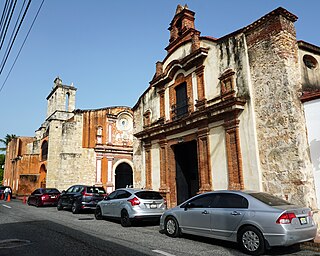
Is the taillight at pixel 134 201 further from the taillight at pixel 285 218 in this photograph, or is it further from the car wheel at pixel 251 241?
the taillight at pixel 285 218

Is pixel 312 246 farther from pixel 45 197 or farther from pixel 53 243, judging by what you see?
pixel 45 197

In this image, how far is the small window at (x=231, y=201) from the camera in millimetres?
6894

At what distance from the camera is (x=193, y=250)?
6664mm

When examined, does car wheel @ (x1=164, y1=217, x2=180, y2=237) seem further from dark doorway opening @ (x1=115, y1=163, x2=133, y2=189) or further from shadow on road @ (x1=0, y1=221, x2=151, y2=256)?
dark doorway opening @ (x1=115, y1=163, x2=133, y2=189)

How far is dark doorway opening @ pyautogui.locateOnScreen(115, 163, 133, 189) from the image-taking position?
29.4 meters

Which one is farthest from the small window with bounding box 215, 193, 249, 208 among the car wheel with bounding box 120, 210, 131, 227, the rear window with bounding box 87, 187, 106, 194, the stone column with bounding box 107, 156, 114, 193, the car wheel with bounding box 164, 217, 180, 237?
the stone column with bounding box 107, 156, 114, 193

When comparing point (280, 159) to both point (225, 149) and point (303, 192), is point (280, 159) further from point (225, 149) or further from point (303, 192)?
point (225, 149)

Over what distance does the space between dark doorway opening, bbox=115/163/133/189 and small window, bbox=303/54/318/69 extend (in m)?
21.9

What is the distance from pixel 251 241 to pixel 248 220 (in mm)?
447

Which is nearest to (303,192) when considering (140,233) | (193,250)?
(193,250)

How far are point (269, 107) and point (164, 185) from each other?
711 cm

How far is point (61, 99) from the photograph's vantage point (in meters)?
30.1

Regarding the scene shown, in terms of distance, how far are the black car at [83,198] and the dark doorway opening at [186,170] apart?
424cm

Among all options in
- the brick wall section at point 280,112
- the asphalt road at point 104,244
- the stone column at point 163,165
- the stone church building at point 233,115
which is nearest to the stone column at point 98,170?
the stone church building at point 233,115
